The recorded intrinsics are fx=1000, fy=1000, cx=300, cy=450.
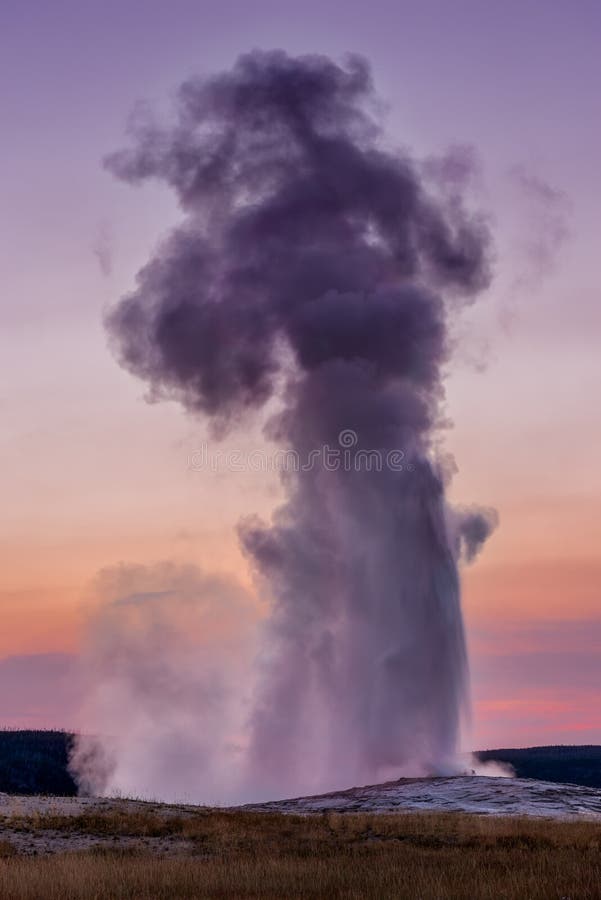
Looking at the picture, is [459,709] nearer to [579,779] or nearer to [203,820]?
[203,820]

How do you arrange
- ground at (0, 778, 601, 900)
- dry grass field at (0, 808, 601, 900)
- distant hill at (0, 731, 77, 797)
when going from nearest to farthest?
1. dry grass field at (0, 808, 601, 900)
2. ground at (0, 778, 601, 900)
3. distant hill at (0, 731, 77, 797)

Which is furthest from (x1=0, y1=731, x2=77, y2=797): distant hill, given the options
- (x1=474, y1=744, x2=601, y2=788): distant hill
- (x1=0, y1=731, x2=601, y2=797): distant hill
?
(x1=474, y1=744, x2=601, y2=788): distant hill

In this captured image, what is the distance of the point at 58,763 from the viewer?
162m

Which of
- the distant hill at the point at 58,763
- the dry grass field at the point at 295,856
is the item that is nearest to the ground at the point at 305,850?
the dry grass field at the point at 295,856

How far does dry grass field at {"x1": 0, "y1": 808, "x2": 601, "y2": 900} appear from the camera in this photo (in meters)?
18.0

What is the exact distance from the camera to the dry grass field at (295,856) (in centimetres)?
1798

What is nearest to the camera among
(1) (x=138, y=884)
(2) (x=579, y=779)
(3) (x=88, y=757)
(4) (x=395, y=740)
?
(1) (x=138, y=884)

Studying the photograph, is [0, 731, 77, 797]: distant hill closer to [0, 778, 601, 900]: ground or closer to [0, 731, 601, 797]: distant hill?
[0, 731, 601, 797]: distant hill

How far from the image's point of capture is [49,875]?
19.9 metres

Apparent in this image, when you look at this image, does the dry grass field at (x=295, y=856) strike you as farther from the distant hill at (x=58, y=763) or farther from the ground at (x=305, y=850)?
the distant hill at (x=58, y=763)

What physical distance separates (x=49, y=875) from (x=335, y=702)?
1768 inches

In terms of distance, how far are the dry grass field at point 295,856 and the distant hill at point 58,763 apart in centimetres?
11628

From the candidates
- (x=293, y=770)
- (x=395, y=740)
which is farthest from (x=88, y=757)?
(x=395, y=740)

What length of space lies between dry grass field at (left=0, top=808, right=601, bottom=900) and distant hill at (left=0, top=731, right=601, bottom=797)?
116 m
